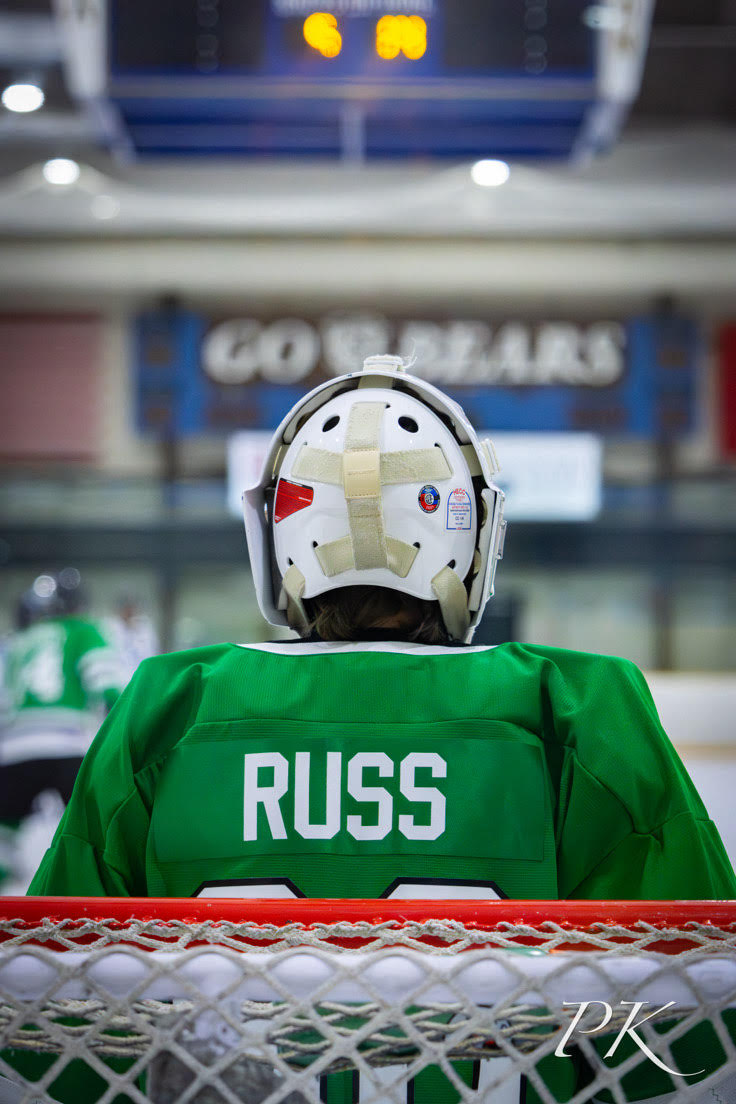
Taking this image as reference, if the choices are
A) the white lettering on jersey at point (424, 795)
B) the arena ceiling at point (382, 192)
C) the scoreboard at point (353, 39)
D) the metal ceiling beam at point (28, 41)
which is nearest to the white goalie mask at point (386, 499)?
the white lettering on jersey at point (424, 795)

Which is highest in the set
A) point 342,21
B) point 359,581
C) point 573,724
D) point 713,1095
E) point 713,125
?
point 713,125

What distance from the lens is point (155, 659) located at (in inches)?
50.4

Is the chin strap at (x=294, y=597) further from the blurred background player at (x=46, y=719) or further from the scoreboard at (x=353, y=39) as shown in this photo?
the blurred background player at (x=46, y=719)

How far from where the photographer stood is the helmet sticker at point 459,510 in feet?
4.46

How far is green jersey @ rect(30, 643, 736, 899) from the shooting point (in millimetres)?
1162

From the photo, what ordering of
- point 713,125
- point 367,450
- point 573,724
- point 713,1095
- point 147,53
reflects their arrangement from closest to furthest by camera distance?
1. point 713,1095
2. point 573,724
3. point 367,450
4. point 147,53
5. point 713,125

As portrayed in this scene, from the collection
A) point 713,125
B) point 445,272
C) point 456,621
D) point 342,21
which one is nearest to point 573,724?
point 456,621

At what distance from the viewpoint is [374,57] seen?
280 centimetres

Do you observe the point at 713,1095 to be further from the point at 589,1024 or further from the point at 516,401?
the point at 516,401

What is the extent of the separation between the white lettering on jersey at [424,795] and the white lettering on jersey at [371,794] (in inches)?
0.6

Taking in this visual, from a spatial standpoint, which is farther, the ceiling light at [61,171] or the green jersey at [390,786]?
the ceiling light at [61,171]

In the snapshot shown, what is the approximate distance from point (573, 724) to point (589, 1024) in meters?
0.38

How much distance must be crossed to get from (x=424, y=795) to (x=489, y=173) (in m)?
6.76

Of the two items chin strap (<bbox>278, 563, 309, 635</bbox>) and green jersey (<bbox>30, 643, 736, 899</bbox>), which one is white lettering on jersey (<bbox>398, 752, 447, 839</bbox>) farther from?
chin strap (<bbox>278, 563, 309, 635</bbox>)
